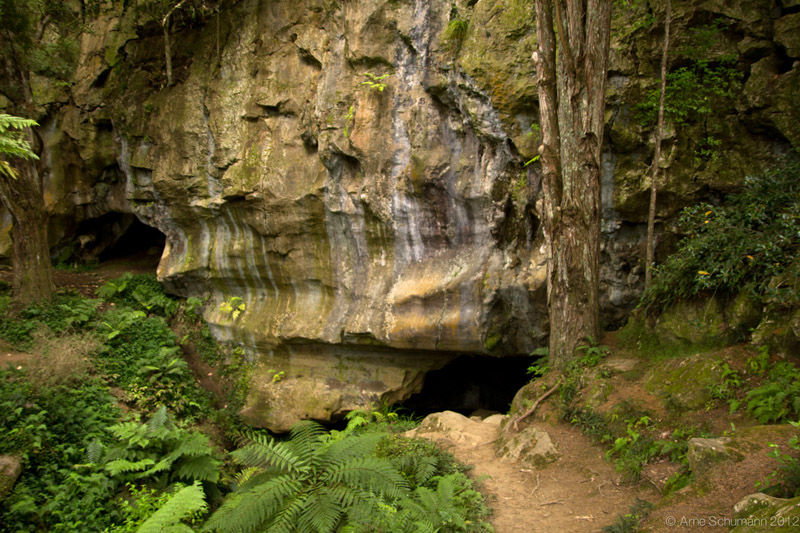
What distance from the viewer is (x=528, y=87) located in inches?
310

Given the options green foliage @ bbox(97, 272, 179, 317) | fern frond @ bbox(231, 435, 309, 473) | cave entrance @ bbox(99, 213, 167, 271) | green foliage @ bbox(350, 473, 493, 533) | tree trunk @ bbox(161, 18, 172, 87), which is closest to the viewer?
green foliage @ bbox(350, 473, 493, 533)

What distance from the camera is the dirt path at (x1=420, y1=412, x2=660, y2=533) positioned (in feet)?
15.0

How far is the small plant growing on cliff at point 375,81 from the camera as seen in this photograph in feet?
30.3

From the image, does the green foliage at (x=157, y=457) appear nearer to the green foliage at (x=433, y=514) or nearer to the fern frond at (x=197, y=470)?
the fern frond at (x=197, y=470)

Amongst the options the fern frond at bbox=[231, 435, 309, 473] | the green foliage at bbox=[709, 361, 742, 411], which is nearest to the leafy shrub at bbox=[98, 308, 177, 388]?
the fern frond at bbox=[231, 435, 309, 473]

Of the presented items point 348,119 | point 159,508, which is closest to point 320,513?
point 159,508

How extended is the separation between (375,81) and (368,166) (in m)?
1.65

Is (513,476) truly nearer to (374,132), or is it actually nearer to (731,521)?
(731,521)

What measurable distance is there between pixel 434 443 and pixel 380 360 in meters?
4.51

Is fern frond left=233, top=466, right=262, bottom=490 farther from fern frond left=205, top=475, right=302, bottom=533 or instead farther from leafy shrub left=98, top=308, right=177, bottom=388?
leafy shrub left=98, top=308, right=177, bottom=388

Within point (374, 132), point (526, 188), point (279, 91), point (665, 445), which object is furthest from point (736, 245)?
point (279, 91)

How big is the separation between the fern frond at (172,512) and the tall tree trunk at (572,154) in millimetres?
5164

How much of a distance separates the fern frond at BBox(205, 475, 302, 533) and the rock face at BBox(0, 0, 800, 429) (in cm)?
481

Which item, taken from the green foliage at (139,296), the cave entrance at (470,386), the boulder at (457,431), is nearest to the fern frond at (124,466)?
the boulder at (457,431)
